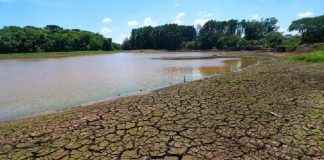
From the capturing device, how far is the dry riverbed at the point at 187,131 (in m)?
4.94

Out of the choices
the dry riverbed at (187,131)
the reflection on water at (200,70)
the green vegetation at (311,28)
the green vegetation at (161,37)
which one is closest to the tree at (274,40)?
the green vegetation at (311,28)

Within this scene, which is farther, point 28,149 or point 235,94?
point 235,94

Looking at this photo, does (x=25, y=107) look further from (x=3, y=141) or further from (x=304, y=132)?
(x=304, y=132)

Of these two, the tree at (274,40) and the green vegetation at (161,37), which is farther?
the green vegetation at (161,37)

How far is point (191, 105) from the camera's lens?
324 inches

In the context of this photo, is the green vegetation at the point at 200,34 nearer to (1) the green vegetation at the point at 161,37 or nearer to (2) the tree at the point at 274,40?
(1) the green vegetation at the point at 161,37

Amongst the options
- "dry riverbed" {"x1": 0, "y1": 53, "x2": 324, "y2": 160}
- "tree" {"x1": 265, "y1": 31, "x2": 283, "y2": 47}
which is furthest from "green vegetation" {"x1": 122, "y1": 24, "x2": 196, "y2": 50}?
"dry riverbed" {"x1": 0, "y1": 53, "x2": 324, "y2": 160}

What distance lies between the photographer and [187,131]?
592 cm

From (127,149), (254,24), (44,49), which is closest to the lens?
(127,149)

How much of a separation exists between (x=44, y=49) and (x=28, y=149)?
3473 inches

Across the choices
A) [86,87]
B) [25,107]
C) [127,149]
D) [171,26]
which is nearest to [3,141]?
[127,149]

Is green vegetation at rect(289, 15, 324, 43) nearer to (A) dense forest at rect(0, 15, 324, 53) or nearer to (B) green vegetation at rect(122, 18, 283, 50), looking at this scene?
(A) dense forest at rect(0, 15, 324, 53)

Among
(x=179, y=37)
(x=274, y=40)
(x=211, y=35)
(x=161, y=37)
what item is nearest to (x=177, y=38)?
(x=179, y=37)

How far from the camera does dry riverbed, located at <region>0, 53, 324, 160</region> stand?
4.94 m
